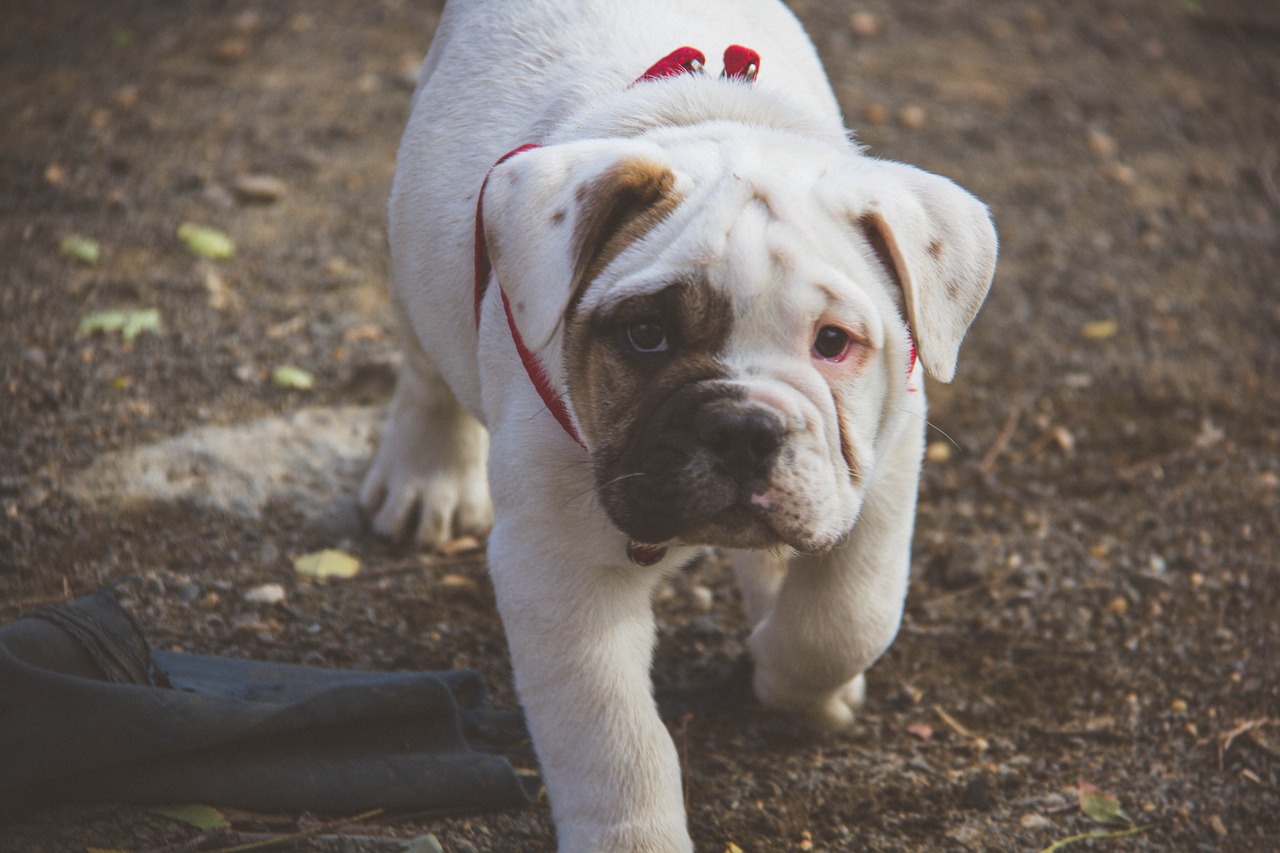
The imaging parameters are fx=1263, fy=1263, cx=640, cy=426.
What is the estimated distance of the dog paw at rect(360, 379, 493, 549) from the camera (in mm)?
4387

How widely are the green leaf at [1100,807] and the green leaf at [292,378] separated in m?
3.15

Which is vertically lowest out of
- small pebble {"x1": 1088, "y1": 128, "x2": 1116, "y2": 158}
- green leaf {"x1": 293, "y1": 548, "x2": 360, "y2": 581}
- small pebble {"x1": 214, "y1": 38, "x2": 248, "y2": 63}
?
small pebble {"x1": 1088, "y1": 128, "x2": 1116, "y2": 158}

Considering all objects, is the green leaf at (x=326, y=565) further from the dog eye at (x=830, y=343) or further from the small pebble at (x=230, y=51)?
the small pebble at (x=230, y=51)

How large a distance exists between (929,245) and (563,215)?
31.3 inches

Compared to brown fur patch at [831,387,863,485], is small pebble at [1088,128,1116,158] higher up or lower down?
lower down

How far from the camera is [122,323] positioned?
203 inches

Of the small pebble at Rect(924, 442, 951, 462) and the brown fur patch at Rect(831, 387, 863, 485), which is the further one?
the small pebble at Rect(924, 442, 951, 462)

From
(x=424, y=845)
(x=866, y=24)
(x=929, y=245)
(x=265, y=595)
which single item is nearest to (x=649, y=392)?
(x=929, y=245)

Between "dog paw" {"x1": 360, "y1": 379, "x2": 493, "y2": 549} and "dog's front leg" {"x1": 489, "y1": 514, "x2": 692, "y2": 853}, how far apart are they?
5.04 feet

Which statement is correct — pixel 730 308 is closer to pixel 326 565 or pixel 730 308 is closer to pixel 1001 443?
pixel 326 565

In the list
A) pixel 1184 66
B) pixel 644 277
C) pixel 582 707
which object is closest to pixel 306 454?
pixel 582 707

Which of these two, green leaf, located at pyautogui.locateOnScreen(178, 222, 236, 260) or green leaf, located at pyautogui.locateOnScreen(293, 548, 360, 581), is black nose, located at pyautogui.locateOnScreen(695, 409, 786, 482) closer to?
green leaf, located at pyautogui.locateOnScreen(293, 548, 360, 581)

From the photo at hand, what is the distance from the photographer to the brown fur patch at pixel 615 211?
2.58 m

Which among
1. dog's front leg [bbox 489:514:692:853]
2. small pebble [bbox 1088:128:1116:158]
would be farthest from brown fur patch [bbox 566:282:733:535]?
small pebble [bbox 1088:128:1116:158]
